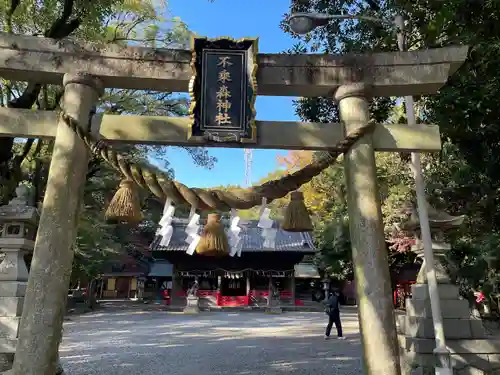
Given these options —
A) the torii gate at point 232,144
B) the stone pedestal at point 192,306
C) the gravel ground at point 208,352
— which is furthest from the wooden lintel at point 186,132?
the stone pedestal at point 192,306

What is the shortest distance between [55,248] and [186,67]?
231 centimetres

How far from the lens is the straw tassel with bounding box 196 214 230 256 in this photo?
415 centimetres

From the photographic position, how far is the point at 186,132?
4.14 meters

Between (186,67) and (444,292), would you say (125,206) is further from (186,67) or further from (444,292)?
(444,292)

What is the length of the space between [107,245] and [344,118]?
21.0 metres

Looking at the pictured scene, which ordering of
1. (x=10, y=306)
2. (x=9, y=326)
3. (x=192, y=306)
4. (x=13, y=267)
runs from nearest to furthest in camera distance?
(x=9, y=326) < (x=10, y=306) < (x=13, y=267) < (x=192, y=306)

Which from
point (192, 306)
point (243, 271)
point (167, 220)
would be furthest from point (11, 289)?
point (243, 271)

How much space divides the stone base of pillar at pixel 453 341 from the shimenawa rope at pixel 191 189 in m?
3.76

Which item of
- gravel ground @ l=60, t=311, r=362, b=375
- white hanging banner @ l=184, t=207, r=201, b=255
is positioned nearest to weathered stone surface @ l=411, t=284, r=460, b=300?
gravel ground @ l=60, t=311, r=362, b=375

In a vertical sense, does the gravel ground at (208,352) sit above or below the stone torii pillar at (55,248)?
below

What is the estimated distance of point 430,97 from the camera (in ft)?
23.3

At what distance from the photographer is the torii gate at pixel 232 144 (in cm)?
362

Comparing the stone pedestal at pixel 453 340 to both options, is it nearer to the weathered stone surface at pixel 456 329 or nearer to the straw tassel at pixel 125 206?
the weathered stone surface at pixel 456 329

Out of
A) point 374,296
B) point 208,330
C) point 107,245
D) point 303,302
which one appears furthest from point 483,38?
point 303,302
